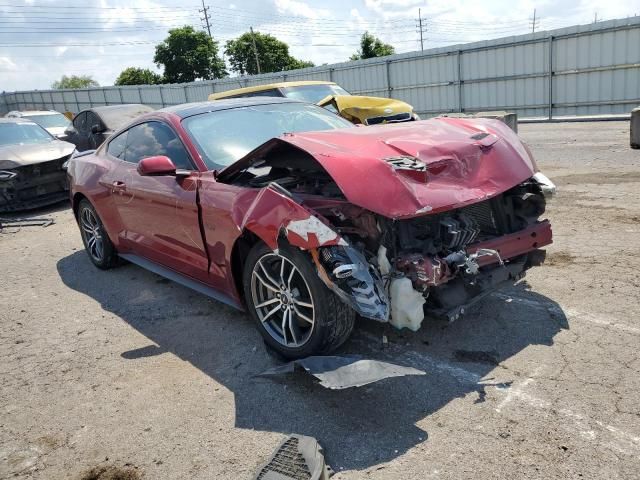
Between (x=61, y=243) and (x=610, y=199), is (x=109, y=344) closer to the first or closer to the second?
(x=61, y=243)

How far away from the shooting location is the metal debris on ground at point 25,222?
28.5 ft

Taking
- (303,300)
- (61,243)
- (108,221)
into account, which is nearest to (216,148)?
(303,300)

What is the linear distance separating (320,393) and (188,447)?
0.79 m

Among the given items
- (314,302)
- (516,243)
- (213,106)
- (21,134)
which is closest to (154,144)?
(213,106)

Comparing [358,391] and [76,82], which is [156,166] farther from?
[76,82]

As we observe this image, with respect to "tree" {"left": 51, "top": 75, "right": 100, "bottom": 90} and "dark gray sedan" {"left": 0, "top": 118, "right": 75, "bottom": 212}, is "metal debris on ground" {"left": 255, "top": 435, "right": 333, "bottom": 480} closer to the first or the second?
"dark gray sedan" {"left": 0, "top": 118, "right": 75, "bottom": 212}

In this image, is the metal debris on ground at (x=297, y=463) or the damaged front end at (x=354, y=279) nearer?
the metal debris on ground at (x=297, y=463)

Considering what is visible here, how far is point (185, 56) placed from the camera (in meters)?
57.2

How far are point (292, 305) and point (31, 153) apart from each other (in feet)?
26.1

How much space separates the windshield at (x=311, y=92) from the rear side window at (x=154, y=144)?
18.4ft

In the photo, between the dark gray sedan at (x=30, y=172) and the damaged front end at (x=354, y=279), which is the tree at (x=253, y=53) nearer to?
the dark gray sedan at (x=30, y=172)

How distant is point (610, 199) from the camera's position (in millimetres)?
6254

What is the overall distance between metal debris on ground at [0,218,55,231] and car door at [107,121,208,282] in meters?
4.14

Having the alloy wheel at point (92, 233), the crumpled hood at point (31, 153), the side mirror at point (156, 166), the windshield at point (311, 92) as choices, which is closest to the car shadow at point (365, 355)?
the side mirror at point (156, 166)
